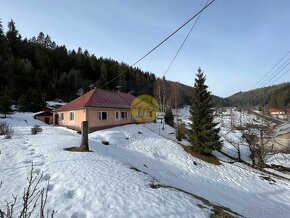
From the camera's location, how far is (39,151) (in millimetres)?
12789

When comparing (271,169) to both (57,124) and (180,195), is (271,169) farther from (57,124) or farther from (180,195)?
(57,124)

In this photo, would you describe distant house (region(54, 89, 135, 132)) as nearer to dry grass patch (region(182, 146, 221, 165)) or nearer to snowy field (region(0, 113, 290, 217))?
dry grass patch (region(182, 146, 221, 165))

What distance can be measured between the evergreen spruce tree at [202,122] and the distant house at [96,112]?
1138cm

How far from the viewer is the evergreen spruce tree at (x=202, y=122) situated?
77.5 ft

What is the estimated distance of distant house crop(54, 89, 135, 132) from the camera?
91.9ft

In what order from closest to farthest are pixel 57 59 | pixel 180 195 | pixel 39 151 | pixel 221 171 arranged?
pixel 180 195, pixel 39 151, pixel 221 171, pixel 57 59

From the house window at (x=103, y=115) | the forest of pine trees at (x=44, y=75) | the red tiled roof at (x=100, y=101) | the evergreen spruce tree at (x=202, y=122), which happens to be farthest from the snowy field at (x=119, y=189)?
the forest of pine trees at (x=44, y=75)

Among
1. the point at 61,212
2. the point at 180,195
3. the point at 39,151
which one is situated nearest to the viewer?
the point at 61,212

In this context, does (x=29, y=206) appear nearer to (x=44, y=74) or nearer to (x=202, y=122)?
(x=202, y=122)

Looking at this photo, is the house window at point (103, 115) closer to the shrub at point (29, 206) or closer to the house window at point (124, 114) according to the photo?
the house window at point (124, 114)

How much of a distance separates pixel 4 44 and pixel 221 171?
248 feet

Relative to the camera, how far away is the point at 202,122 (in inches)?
953

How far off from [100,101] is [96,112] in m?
2.12

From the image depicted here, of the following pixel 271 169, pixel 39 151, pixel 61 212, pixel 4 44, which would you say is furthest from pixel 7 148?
pixel 4 44
